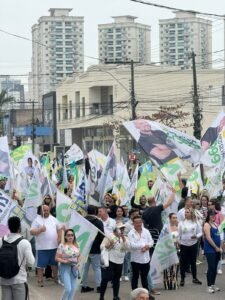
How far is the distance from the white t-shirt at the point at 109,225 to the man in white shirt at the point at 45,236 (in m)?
0.91

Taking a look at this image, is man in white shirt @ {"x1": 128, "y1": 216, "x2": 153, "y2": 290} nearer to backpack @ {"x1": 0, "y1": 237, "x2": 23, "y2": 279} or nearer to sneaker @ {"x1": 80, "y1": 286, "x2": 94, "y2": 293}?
sneaker @ {"x1": 80, "y1": 286, "x2": 94, "y2": 293}

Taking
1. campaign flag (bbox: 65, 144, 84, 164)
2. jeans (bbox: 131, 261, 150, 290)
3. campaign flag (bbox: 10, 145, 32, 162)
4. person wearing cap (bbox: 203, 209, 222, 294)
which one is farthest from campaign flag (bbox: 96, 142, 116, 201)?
campaign flag (bbox: 65, 144, 84, 164)

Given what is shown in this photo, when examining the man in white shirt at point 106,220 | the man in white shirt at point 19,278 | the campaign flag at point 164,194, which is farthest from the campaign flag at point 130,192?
the man in white shirt at point 19,278

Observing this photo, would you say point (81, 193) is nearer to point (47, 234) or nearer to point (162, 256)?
point (47, 234)

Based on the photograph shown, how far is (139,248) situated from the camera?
10859 millimetres

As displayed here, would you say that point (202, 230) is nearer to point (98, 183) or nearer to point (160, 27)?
point (98, 183)

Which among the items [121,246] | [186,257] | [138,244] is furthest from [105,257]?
[186,257]

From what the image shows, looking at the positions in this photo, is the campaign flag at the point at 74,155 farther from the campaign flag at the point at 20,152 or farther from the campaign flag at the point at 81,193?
the campaign flag at the point at 81,193

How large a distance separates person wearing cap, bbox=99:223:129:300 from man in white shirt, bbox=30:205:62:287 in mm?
1585

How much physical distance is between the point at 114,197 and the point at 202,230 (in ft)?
8.74

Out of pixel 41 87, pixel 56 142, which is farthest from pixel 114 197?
pixel 41 87

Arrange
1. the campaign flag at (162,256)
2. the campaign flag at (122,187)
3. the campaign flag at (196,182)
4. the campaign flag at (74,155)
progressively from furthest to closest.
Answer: the campaign flag at (74,155), the campaign flag at (196,182), the campaign flag at (122,187), the campaign flag at (162,256)

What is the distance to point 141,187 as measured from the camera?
15.7 metres

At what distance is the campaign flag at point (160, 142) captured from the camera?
14.8m
